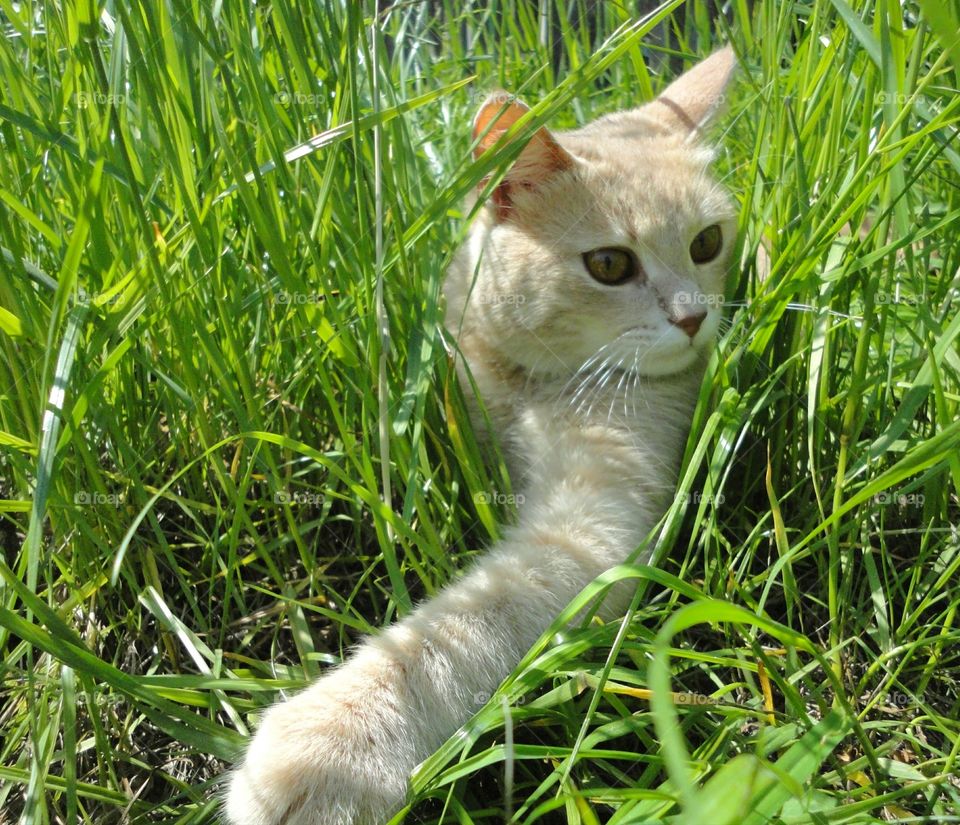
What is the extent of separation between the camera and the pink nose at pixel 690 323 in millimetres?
1438

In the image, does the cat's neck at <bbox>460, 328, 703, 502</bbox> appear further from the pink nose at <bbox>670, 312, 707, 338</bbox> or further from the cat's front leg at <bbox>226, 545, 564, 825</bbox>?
the cat's front leg at <bbox>226, 545, 564, 825</bbox>

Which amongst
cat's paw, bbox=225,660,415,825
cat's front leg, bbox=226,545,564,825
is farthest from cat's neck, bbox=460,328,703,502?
cat's paw, bbox=225,660,415,825

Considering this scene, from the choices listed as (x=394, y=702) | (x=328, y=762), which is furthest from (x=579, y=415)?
(x=328, y=762)

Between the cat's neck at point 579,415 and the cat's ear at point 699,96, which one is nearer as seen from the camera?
the cat's neck at point 579,415

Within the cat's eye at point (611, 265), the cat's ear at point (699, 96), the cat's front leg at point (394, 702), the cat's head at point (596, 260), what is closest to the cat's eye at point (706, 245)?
the cat's head at point (596, 260)

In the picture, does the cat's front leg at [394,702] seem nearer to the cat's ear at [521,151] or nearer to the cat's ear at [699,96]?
the cat's ear at [521,151]

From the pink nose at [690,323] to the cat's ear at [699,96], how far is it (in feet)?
1.60

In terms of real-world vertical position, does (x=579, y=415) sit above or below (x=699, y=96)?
below

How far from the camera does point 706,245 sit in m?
1.62

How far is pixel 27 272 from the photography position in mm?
1198

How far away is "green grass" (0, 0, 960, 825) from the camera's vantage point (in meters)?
1.02

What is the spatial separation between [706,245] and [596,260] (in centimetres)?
23

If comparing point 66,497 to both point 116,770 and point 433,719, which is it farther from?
point 433,719

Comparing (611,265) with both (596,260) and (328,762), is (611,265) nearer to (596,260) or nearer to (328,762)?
(596,260)
